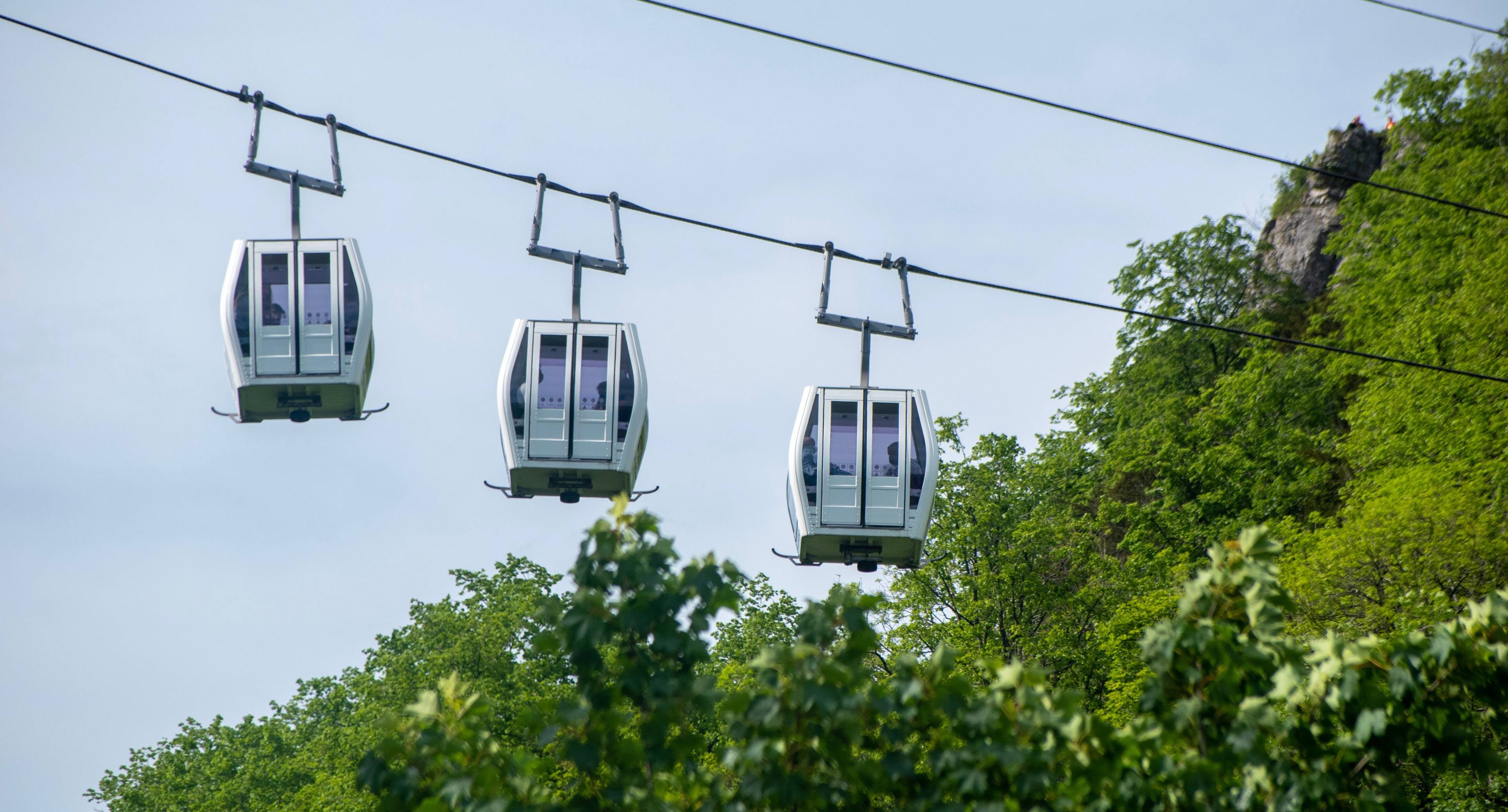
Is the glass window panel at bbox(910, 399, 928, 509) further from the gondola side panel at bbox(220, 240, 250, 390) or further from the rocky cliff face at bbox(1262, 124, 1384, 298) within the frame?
the rocky cliff face at bbox(1262, 124, 1384, 298)

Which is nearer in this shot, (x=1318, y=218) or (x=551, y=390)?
→ (x=551, y=390)

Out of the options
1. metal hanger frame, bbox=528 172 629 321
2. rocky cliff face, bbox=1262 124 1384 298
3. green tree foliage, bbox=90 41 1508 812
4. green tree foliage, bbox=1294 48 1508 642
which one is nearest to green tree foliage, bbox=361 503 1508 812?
green tree foliage, bbox=90 41 1508 812

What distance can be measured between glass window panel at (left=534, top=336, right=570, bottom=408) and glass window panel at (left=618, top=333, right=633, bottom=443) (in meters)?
0.51

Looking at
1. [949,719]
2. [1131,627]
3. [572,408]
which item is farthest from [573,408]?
[1131,627]

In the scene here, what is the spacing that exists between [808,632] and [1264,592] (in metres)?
2.28

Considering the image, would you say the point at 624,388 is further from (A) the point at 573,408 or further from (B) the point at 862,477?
(B) the point at 862,477

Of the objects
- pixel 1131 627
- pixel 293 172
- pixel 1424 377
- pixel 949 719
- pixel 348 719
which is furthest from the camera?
pixel 348 719

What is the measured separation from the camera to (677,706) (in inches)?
304

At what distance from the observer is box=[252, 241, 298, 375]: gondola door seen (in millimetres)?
14070

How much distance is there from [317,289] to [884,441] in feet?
18.4

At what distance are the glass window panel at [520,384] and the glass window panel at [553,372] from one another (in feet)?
0.44

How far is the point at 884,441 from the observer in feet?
49.8

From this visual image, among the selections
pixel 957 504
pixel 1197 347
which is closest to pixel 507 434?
pixel 957 504

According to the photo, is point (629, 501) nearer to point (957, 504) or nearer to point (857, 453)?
point (857, 453)
